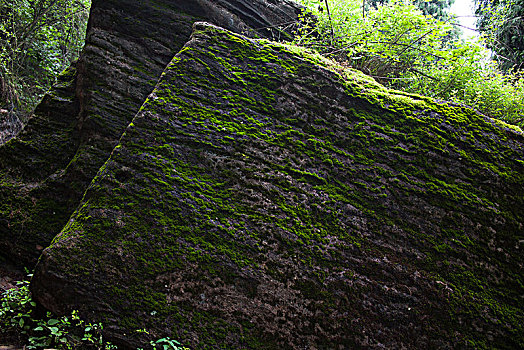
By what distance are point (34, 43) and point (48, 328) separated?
996 cm

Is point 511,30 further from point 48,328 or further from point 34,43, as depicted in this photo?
point 34,43

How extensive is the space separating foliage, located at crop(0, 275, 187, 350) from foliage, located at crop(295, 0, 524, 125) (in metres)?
5.37

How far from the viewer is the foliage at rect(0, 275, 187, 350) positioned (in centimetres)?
248

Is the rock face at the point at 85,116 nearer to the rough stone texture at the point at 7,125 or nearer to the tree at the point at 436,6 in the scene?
the rough stone texture at the point at 7,125

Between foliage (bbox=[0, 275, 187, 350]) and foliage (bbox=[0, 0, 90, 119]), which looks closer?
foliage (bbox=[0, 275, 187, 350])

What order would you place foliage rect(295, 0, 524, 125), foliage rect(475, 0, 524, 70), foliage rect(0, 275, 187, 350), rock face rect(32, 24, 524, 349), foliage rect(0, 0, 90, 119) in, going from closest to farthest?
foliage rect(0, 275, 187, 350)
rock face rect(32, 24, 524, 349)
foliage rect(295, 0, 524, 125)
foliage rect(0, 0, 90, 119)
foliage rect(475, 0, 524, 70)

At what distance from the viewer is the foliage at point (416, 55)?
205 inches

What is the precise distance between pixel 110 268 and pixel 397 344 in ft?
10.0

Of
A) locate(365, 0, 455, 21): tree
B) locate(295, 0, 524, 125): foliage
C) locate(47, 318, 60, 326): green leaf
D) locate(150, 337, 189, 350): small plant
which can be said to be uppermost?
locate(365, 0, 455, 21): tree

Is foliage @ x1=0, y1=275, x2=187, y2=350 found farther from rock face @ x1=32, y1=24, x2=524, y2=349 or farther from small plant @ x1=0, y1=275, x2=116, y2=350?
rock face @ x1=32, y1=24, x2=524, y2=349

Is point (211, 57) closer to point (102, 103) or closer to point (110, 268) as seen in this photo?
point (102, 103)

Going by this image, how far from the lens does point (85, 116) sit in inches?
→ 170

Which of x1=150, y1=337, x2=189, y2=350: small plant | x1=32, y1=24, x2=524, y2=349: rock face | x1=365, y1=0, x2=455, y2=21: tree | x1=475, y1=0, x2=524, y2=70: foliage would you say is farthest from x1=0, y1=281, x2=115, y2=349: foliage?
x1=365, y1=0, x2=455, y2=21: tree

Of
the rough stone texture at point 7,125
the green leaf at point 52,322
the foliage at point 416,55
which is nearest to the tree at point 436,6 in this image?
the foliage at point 416,55
